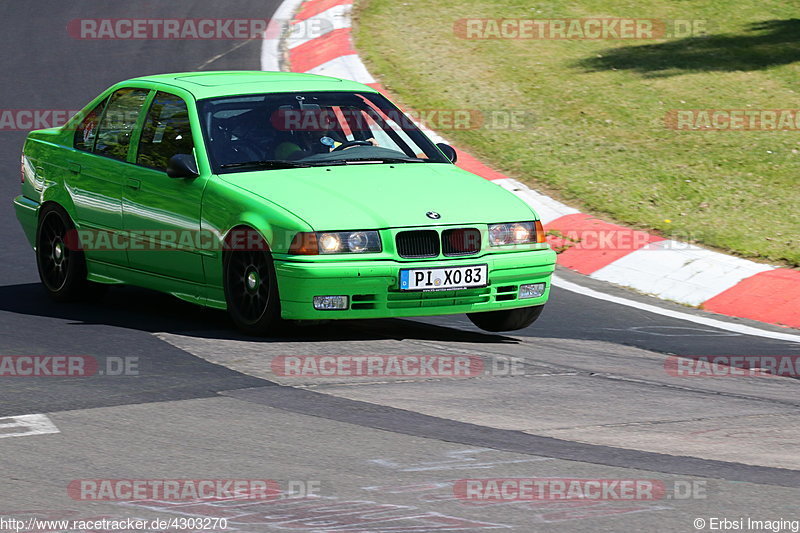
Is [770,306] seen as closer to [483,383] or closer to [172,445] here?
[483,383]

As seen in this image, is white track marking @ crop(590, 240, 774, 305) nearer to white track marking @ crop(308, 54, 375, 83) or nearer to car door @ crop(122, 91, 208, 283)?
car door @ crop(122, 91, 208, 283)

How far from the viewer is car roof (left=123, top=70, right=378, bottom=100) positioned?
9.09 m

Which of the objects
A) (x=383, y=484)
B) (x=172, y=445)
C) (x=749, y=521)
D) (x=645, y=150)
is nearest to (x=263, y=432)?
→ (x=172, y=445)

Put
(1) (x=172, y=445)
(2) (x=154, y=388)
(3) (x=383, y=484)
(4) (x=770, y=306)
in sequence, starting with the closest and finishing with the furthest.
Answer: (3) (x=383, y=484)
(1) (x=172, y=445)
(2) (x=154, y=388)
(4) (x=770, y=306)

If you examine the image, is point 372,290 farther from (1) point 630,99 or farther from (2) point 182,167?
(1) point 630,99

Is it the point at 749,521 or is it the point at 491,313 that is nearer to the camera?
the point at 749,521

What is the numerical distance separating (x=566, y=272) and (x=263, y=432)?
4.84m

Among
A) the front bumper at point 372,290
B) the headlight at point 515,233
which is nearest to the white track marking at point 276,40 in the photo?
the headlight at point 515,233

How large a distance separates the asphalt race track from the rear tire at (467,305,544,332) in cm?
12

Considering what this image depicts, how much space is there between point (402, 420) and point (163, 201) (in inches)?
115

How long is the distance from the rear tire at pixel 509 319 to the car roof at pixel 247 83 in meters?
1.93

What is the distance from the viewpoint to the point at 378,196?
8.23 metres

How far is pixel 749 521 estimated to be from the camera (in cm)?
507

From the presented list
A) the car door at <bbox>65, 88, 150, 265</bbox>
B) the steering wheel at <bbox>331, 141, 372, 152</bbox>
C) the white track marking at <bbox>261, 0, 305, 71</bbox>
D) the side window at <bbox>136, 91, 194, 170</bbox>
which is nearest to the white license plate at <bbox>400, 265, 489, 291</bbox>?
the steering wheel at <bbox>331, 141, 372, 152</bbox>
